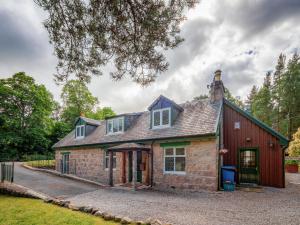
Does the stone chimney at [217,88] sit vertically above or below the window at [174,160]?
above

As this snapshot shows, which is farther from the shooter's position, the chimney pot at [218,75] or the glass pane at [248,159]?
the chimney pot at [218,75]

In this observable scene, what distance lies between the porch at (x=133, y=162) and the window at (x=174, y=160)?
52.7 inches

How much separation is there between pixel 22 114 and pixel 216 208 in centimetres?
3404

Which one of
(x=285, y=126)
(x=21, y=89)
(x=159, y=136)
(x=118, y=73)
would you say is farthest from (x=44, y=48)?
(x=285, y=126)

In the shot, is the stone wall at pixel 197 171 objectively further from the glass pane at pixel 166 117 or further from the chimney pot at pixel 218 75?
the chimney pot at pixel 218 75

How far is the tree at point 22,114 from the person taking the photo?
31859mm

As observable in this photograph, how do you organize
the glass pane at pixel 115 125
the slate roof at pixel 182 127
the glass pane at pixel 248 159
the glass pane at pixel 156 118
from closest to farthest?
the slate roof at pixel 182 127
the glass pane at pixel 248 159
the glass pane at pixel 156 118
the glass pane at pixel 115 125

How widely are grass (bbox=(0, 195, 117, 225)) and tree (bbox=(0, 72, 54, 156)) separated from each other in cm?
2713

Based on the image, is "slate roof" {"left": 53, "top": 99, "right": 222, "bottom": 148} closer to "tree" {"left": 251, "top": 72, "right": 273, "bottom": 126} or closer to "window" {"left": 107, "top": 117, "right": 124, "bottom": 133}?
"window" {"left": 107, "top": 117, "right": 124, "bottom": 133}

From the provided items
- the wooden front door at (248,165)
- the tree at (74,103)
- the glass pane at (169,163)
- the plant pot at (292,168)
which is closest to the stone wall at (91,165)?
the glass pane at (169,163)

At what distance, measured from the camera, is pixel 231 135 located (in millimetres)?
14641

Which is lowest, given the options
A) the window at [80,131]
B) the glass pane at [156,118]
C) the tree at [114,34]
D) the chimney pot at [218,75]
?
the window at [80,131]

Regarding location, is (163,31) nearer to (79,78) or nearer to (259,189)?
(79,78)

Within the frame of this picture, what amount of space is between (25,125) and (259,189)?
112 feet
